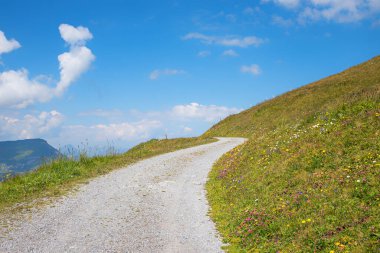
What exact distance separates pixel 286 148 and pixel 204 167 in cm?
874

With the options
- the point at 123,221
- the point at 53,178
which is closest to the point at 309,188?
the point at 123,221

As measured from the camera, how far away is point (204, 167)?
26.3 metres

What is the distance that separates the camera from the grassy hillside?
10078 millimetres

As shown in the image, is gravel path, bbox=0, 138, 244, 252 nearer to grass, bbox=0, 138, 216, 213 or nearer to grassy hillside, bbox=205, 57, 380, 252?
grassy hillside, bbox=205, 57, 380, 252

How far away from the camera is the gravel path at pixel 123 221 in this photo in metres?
11.4

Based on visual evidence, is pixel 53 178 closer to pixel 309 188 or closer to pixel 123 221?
pixel 123 221

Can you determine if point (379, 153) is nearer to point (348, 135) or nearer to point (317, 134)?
point (348, 135)

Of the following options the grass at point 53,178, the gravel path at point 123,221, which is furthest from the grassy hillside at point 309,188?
the grass at point 53,178

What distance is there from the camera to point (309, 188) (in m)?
13.1

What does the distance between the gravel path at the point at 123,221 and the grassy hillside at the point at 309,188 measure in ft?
3.75

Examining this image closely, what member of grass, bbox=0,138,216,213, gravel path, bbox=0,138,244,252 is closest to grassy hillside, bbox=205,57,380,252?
gravel path, bbox=0,138,244,252

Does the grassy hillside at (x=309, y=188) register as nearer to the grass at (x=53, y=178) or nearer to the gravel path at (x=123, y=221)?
the gravel path at (x=123, y=221)

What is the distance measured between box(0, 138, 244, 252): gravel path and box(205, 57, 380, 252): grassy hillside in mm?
1144

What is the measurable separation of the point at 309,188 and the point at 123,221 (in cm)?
800
